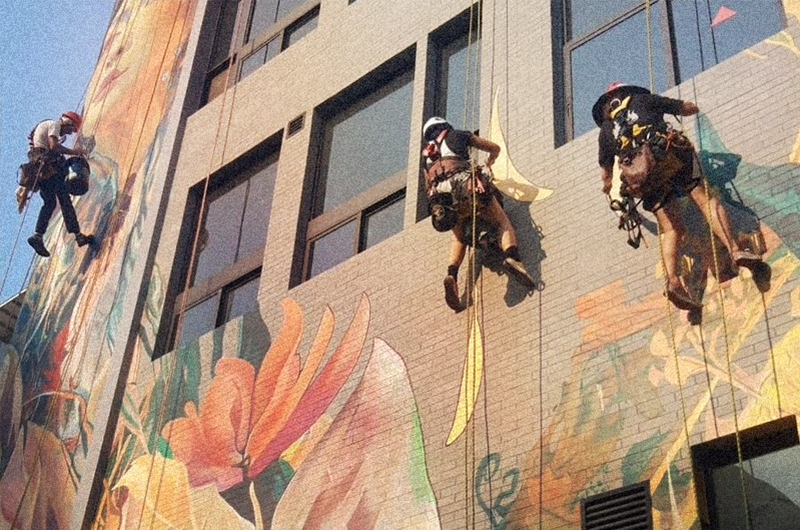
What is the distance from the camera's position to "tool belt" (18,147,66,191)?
1545cm

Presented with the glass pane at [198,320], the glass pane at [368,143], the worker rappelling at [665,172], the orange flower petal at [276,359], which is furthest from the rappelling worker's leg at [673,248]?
the glass pane at [198,320]

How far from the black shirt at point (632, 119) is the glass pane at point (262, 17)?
7219 millimetres

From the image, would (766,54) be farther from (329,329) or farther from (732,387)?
(329,329)

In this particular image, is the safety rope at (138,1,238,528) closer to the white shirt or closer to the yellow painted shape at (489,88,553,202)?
the white shirt

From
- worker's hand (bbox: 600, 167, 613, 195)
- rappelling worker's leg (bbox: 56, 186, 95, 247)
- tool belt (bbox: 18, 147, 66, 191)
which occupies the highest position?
tool belt (bbox: 18, 147, 66, 191)

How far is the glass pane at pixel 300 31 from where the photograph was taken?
14.8 m

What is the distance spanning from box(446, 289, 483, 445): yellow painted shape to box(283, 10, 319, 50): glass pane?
19.6 ft

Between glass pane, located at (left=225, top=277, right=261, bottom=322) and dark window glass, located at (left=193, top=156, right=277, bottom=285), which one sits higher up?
dark window glass, located at (left=193, top=156, right=277, bottom=285)

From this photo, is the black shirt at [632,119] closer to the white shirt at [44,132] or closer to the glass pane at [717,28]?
the glass pane at [717,28]

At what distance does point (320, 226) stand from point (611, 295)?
4044 mm

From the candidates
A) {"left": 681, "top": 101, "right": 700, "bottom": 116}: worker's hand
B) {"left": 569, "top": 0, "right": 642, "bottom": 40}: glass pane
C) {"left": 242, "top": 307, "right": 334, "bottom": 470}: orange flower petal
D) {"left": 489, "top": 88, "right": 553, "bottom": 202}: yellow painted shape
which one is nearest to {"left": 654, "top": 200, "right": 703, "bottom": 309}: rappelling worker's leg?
{"left": 681, "top": 101, "right": 700, "bottom": 116}: worker's hand

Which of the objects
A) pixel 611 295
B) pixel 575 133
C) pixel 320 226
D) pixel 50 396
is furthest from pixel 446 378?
pixel 50 396

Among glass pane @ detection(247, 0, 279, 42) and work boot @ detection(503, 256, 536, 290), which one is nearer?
work boot @ detection(503, 256, 536, 290)

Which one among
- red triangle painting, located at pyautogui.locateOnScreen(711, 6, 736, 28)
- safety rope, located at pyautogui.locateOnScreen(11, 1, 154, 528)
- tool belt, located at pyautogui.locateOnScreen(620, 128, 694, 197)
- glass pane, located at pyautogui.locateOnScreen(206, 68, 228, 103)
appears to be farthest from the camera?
glass pane, located at pyautogui.locateOnScreen(206, 68, 228, 103)
